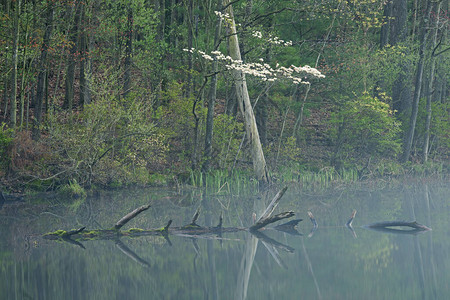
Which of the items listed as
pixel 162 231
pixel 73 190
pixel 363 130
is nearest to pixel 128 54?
pixel 73 190

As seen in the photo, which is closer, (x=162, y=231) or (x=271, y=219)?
(x=271, y=219)

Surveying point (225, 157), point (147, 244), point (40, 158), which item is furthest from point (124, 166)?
point (147, 244)

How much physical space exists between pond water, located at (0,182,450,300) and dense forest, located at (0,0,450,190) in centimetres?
323

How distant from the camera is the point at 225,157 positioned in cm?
1912

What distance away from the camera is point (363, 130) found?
21625 millimetres

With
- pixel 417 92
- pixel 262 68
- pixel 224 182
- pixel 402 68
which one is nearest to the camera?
pixel 262 68

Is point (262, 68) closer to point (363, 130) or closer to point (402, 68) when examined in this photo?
point (363, 130)

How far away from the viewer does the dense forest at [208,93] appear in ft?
53.6

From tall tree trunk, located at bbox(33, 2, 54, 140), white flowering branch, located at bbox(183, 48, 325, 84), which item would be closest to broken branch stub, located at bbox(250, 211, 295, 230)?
white flowering branch, located at bbox(183, 48, 325, 84)

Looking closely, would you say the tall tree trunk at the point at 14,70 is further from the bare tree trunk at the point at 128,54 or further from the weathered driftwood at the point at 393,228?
the weathered driftwood at the point at 393,228

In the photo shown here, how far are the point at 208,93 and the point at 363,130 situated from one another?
239 inches

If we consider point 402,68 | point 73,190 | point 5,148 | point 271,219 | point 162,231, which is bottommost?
point 73,190

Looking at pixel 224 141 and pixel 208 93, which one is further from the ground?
pixel 208 93

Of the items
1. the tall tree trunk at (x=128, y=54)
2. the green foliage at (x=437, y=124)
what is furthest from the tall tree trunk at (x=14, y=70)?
the green foliage at (x=437, y=124)
